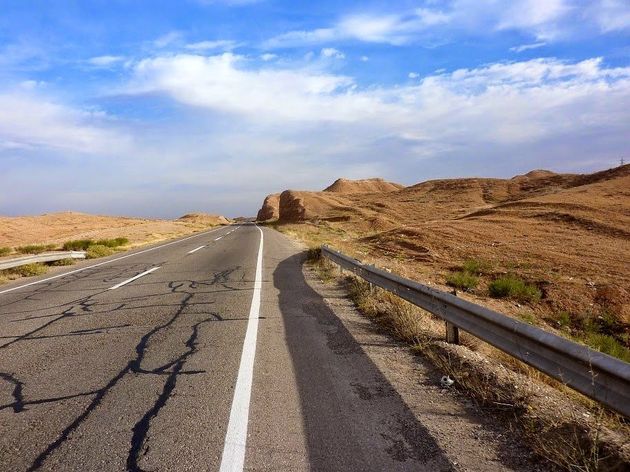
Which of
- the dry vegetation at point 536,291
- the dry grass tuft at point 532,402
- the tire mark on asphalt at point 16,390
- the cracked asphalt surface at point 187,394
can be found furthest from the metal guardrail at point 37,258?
the dry grass tuft at point 532,402

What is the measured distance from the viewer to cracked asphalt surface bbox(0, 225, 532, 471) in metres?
3.60

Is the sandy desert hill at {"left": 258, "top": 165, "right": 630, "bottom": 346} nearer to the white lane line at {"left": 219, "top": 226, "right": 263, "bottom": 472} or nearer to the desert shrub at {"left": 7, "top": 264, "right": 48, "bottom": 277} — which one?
the white lane line at {"left": 219, "top": 226, "right": 263, "bottom": 472}

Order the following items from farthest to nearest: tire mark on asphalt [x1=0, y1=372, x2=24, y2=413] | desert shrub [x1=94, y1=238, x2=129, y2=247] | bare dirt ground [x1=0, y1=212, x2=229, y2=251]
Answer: bare dirt ground [x1=0, y1=212, x2=229, y2=251] < desert shrub [x1=94, y1=238, x2=129, y2=247] < tire mark on asphalt [x1=0, y1=372, x2=24, y2=413]

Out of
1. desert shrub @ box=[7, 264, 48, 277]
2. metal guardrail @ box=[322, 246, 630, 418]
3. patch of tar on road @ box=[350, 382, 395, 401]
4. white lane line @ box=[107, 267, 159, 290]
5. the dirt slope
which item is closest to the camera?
metal guardrail @ box=[322, 246, 630, 418]

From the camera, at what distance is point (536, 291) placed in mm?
13414

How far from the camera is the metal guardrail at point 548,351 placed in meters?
3.33

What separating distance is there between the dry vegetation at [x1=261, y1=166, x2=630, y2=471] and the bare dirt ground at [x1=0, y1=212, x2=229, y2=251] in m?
24.2

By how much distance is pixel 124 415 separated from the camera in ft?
14.0

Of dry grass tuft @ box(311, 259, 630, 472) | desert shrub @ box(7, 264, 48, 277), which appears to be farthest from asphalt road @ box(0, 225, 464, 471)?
desert shrub @ box(7, 264, 48, 277)

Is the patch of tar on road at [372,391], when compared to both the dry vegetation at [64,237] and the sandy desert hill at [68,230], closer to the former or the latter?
the dry vegetation at [64,237]

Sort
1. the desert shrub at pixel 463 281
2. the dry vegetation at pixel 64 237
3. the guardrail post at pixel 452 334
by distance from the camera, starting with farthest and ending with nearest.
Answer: the dry vegetation at pixel 64 237
the desert shrub at pixel 463 281
the guardrail post at pixel 452 334

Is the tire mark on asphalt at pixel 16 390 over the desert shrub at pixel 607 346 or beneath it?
over

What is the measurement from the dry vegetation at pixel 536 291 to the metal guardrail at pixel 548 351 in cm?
31

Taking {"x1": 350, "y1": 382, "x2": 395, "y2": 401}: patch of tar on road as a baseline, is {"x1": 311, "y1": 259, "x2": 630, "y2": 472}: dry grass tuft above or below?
above
